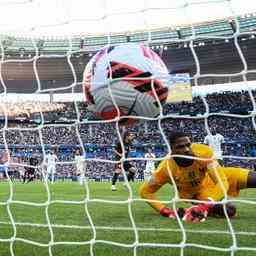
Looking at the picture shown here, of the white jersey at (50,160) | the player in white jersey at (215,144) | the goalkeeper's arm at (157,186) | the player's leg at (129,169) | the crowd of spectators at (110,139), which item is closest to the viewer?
the player in white jersey at (215,144)

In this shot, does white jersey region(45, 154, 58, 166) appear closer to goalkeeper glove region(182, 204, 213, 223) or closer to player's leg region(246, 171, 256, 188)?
goalkeeper glove region(182, 204, 213, 223)

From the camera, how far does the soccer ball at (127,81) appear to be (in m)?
3.95

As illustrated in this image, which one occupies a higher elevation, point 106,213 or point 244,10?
point 244,10

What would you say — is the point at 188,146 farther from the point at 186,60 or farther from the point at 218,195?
the point at 186,60

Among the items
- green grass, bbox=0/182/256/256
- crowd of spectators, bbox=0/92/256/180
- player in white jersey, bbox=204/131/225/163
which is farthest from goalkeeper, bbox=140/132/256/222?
crowd of spectators, bbox=0/92/256/180

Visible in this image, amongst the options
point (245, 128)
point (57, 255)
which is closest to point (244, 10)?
point (57, 255)

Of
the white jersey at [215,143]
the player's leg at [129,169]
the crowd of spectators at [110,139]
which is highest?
the white jersey at [215,143]

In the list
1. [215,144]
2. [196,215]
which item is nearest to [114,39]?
[215,144]

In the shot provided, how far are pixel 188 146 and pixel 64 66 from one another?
2197 cm

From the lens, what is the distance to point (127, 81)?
3.94m

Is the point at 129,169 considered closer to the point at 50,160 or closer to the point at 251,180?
the point at 50,160

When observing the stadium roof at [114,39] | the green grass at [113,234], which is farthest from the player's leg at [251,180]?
the stadium roof at [114,39]

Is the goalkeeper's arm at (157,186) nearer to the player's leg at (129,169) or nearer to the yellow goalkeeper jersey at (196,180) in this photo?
the yellow goalkeeper jersey at (196,180)

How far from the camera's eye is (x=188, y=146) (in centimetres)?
486
